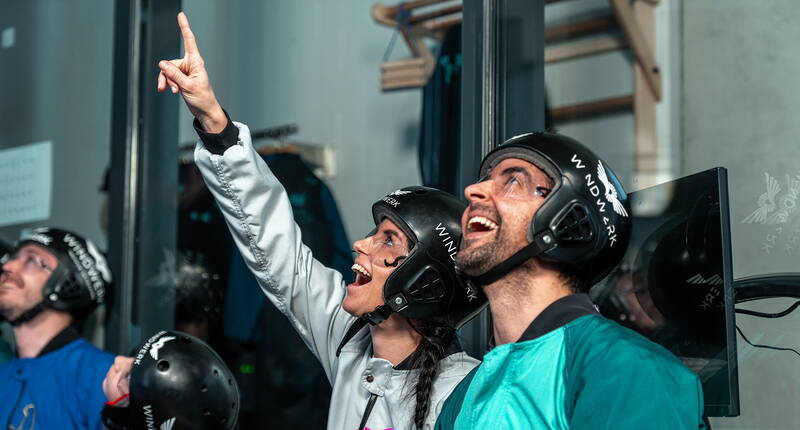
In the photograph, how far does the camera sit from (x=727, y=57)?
2270 mm

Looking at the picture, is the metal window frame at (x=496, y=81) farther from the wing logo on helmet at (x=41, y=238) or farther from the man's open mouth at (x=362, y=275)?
the wing logo on helmet at (x=41, y=238)

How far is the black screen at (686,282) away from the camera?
1.86 meters

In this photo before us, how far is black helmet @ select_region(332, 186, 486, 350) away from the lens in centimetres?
207

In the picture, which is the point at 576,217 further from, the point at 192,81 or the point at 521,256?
the point at 192,81

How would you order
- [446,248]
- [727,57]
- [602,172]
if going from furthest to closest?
1. [727,57]
2. [446,248]
3. [602,172]

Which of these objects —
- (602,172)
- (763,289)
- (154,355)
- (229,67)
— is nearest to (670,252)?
(763,289)

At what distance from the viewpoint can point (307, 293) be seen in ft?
7.60

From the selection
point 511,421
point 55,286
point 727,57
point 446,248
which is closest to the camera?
point 511,421

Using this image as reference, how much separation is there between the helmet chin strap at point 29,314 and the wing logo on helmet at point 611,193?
2.19m

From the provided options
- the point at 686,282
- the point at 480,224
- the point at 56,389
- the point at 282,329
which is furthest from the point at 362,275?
the point at 56,389

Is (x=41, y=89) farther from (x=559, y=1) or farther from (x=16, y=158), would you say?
(x=559, y=1)

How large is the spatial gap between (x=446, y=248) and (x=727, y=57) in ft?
2.68

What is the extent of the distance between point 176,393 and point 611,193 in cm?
119

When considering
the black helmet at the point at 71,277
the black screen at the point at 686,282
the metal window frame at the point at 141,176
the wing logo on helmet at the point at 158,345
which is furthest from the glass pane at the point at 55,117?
the black screen at the point at 686,282
